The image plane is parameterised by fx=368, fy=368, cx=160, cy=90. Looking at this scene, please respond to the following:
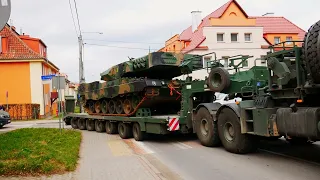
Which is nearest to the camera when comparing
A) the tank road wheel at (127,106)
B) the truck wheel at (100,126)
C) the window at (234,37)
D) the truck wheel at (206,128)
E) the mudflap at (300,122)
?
the mudflap at (300,122)

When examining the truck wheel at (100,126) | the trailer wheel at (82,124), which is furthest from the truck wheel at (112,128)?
the trailer wheel at (82,124)

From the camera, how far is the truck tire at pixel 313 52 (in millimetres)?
6613

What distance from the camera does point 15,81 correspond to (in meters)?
34.0

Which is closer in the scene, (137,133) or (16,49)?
(137,133)

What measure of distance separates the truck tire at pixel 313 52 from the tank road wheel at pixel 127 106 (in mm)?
8920

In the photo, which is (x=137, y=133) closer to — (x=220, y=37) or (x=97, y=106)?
(x=97, y=106)

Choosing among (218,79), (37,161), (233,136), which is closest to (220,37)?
(218,79)

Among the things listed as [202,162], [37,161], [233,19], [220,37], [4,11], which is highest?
[233,19]

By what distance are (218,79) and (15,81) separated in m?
27.9

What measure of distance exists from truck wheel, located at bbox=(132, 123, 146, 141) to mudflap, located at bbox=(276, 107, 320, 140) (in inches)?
248

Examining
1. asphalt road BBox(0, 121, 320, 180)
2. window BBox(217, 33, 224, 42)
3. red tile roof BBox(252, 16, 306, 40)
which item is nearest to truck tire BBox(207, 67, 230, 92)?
asphalt road BBox(0, 121, 320, 180)

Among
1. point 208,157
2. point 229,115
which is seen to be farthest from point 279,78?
point 208,157

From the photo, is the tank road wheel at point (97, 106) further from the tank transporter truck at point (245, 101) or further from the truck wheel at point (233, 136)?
the truck wheel at point (233, 136)

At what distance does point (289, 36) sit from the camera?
4081cm
